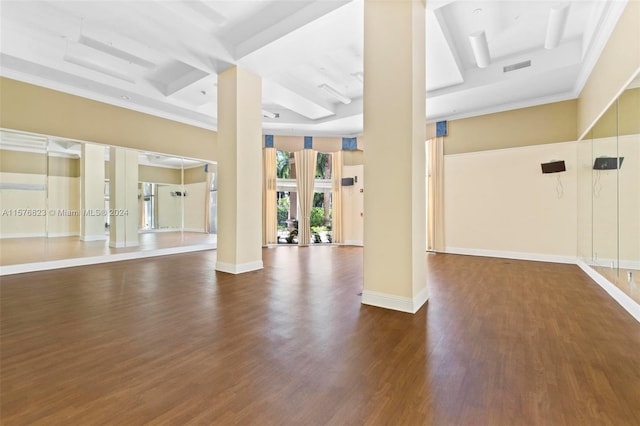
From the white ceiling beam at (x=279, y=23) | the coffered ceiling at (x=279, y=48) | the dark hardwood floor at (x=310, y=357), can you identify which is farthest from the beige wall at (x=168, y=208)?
the white ceiling beam at (x=279, y=23)

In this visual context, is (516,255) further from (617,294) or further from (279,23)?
(279,23)

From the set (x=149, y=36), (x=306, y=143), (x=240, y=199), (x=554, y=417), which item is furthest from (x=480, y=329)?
(x=306, y=143)

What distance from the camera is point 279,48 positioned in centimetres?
478

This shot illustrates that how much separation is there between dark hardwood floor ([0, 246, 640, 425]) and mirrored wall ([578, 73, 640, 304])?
0.55m

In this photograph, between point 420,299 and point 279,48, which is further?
point 279,48

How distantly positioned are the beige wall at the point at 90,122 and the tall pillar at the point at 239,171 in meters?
3.21

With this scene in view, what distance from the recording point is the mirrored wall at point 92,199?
5.72 metres

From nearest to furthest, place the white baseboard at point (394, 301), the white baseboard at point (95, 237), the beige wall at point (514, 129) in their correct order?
the white baseboard at point (394, 301) → the beige wall at point (514, 129) → the white baseboard at point (95, 237)

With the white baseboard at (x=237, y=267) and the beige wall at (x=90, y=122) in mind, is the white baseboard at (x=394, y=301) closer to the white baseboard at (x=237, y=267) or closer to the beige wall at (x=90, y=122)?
the white baseboard at (x=237, y=267)

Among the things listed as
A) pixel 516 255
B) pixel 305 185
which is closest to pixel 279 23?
pixel 305 185

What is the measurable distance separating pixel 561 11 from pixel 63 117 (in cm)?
922

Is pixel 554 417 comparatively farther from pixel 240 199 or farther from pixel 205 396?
pixel 240 199

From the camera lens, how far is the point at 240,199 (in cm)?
543

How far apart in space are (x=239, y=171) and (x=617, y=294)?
6.02 meters
